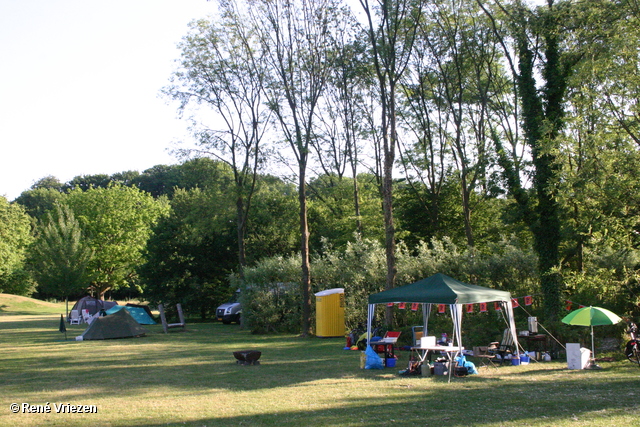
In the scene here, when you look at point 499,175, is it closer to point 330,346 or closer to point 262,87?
point 330,346

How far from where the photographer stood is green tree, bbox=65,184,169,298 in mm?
48125

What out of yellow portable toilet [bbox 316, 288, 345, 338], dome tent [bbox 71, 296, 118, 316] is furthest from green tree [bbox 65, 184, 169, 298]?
yellow portable toilet [bbox 316, 288, 345, 338]

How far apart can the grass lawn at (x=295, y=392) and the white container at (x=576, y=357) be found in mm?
346

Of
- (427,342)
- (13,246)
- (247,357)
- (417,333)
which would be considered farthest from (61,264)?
(427,342)

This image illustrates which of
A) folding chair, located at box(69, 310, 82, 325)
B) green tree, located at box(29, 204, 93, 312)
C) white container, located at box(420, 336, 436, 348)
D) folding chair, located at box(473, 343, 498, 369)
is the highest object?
green tree, located at box(29, 204, 93, 312)

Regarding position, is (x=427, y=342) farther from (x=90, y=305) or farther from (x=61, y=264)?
(x=61, y=264)

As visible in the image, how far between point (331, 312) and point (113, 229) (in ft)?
116

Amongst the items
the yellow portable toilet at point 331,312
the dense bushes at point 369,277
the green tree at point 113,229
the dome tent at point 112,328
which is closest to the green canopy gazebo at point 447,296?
the dense bushes at point 369,277

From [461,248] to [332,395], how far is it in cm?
1847

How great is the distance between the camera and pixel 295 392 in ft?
31.2

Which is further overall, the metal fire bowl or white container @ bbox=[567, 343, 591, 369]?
the metal fire bowl

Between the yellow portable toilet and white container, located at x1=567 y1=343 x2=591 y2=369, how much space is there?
375 inches

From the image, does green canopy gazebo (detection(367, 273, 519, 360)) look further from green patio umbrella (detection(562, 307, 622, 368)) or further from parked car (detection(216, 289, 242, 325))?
parked car (detection(216, 289, 242, 325))

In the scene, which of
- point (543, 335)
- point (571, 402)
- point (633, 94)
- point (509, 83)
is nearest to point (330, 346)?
point (543, 335)
